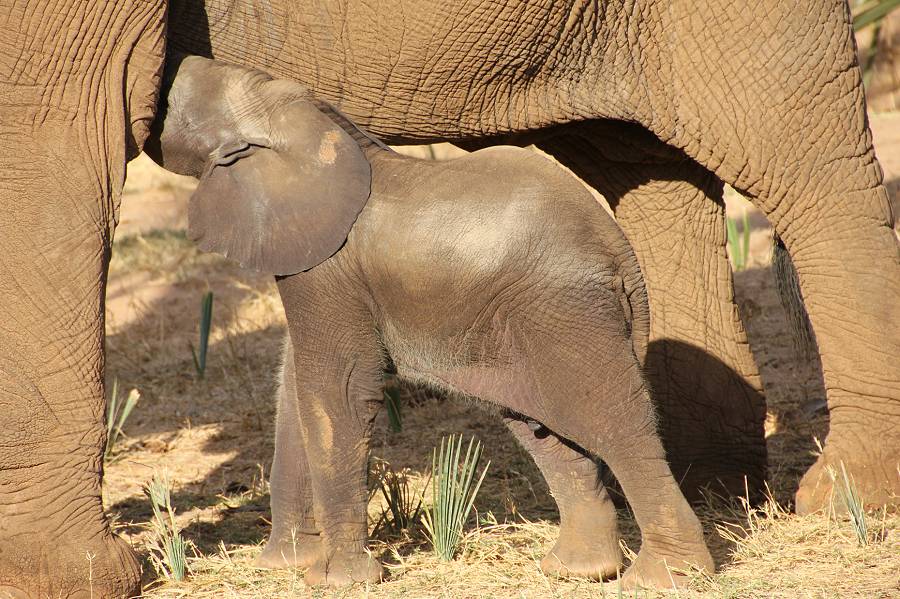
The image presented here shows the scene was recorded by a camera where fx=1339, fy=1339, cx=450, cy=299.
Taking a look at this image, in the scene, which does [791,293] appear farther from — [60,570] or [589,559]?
[60,570]

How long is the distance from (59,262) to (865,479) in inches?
111

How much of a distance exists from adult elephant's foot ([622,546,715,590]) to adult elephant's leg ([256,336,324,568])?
1119mm

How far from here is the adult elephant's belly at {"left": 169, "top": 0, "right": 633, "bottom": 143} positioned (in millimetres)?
4520

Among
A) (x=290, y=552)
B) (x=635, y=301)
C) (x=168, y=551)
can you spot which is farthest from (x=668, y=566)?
(x=168, y=551)

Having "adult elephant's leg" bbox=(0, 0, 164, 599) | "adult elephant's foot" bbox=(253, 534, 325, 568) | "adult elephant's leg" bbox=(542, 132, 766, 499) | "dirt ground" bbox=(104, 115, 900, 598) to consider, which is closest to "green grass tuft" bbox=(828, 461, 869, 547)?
"dirt ground" bbox=(104, 115, 900, 598)

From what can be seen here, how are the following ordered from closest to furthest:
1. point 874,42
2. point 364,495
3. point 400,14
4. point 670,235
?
point 364,495 → point 400,14 → point 670,235 → point 874,42

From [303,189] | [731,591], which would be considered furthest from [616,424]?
[303,189]

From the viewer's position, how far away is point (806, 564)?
4.25 meters

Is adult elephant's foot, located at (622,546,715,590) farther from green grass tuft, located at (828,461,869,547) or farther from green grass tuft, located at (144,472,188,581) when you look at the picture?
green grass tuft, located at (144,472,188,581)

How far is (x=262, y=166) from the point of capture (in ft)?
13.6

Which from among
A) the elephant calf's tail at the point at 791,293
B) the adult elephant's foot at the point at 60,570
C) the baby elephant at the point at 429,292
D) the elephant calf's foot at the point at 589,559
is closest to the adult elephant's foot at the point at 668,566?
the baby elephant at the point at 429,292

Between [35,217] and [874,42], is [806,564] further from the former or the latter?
[874,42]

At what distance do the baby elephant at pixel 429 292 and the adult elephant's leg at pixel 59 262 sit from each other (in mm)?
275

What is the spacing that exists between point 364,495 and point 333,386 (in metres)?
0.35
